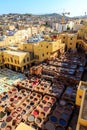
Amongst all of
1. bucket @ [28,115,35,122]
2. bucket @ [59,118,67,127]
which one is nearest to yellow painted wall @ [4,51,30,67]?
bucket @ [28,115,35,122]

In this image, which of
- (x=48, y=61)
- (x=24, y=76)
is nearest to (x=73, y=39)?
(x=48, y=61)

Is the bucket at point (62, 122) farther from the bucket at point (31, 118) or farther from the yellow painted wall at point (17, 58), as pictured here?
the yellow painted wall at point (17, 58)

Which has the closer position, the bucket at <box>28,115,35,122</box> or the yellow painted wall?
the bucket at <box>28,115,35,122</box>

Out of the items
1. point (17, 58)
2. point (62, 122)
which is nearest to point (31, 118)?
point (62, 122)

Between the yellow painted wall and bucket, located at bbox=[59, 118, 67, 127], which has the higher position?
the yellow painted wall

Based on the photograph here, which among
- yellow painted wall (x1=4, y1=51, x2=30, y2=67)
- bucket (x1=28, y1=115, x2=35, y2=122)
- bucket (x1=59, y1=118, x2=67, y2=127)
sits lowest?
bucket (x1=59, y1=118, x2=67, y2=127)

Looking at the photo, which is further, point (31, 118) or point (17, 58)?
point (17, 58)

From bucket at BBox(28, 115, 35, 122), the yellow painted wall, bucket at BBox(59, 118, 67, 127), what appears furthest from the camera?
the yellow painted wall

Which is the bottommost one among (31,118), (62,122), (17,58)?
(62,122)

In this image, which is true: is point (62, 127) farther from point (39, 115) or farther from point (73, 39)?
point (73, 39)

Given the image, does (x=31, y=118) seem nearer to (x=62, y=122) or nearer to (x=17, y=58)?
(x=62, y=122)

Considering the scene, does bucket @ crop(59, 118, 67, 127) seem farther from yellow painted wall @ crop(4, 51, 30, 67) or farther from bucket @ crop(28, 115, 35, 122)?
yellow painted wall @ crop(4, 51, 30, 67)
